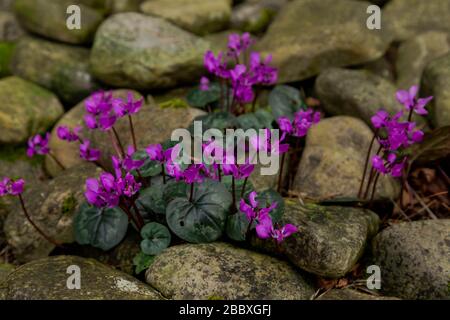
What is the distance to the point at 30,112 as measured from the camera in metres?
4.13

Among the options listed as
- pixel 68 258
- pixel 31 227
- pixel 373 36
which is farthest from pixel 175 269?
pixel 373 36

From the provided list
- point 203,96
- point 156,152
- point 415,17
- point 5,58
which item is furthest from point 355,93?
point 5,58

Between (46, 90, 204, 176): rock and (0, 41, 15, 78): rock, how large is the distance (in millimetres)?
987

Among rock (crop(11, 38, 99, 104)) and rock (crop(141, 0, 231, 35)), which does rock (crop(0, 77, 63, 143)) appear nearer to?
rock (crop(11, 38, 99, 104))

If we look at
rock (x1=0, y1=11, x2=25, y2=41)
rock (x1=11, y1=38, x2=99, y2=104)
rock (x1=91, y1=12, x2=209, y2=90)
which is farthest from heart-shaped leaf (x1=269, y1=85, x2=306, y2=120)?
rock (x1=0, y1=11, x2=25, y2=41)

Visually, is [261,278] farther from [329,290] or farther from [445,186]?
[445,186]

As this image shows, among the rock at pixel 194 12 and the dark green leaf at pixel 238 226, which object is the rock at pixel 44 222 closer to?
the dark green leaf at pixel 238 226

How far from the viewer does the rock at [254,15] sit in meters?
4.79

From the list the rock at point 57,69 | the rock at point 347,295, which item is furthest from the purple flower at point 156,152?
the rock at point 57,69

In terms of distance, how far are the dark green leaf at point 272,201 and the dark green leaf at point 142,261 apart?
677 mm

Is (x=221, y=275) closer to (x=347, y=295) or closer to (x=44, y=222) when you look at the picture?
(x=347, y=295)

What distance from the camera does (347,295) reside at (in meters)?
2.78

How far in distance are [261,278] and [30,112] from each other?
93.7 inches

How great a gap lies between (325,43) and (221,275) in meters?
2.20
